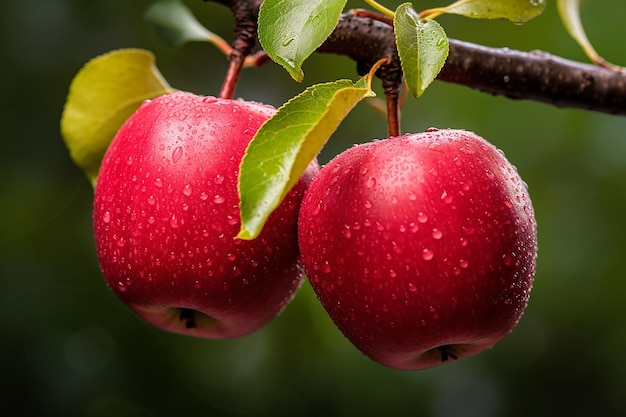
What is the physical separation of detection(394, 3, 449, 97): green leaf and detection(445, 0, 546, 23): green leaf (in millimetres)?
142

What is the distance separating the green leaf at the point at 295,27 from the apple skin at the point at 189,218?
0.13m

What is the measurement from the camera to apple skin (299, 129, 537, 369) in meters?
0.66

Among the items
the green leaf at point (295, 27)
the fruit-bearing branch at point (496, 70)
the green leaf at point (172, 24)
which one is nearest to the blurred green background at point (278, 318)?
the green leaf at point (172, 24)

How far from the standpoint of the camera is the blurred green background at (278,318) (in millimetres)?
1649

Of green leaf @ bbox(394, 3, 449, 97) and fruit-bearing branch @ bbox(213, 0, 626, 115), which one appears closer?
green leaf @ bbox(394, 3, 449, 97)

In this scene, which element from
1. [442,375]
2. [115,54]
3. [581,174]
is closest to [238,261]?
[115,54]

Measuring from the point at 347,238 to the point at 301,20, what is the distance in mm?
183

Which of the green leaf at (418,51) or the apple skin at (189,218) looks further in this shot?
the apple skin at (189,218)

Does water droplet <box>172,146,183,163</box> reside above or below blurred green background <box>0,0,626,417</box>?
above

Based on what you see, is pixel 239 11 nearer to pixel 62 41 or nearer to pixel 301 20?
pixel 301 20

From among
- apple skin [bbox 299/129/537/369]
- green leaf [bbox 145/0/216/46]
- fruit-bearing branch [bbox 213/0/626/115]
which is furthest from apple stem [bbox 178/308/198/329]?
green leaf [bbox 145/0/216/46]

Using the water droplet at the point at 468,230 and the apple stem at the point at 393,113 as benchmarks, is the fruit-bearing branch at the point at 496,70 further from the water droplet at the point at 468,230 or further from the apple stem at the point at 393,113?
the water droplet at the point at 468,230

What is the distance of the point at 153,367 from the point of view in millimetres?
1704

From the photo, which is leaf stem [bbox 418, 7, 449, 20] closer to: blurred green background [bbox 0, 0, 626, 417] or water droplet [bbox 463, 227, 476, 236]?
water droplet [bbox 463, 227, 476, 236]
